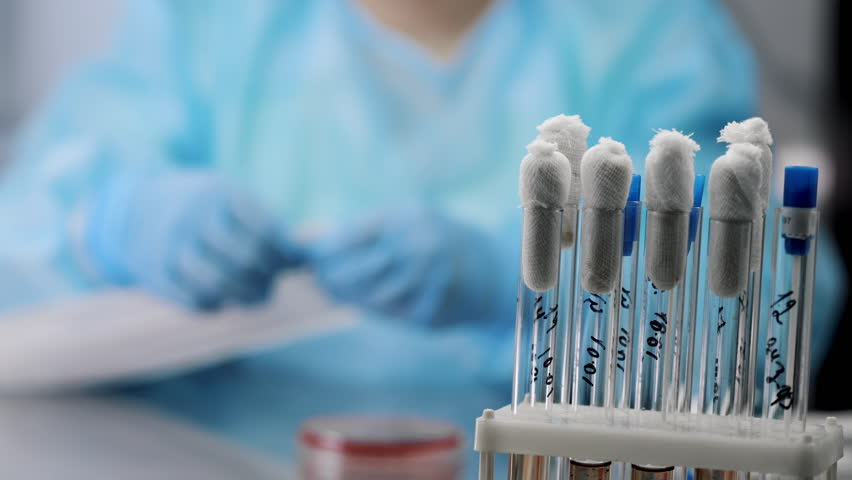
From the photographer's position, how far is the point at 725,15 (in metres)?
1.49

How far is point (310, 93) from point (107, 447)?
637 millimetres

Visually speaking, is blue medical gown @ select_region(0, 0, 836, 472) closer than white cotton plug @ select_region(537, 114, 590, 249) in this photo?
No

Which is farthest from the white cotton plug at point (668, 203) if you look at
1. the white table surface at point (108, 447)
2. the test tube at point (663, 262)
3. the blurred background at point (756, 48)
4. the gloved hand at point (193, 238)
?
the blurred background at point (756, 48)

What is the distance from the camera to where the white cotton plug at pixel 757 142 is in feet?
1.49

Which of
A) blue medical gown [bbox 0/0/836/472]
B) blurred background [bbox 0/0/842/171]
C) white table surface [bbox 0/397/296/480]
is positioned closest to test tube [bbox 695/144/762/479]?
white table surface [bbox 0/397/296/480]

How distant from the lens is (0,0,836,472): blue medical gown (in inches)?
56.8

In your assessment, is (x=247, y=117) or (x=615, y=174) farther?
(x=247, y=117)


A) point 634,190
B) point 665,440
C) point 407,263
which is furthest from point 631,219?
point 407,263

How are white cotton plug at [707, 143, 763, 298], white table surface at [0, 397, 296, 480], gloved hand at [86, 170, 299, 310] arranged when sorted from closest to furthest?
white cotton plug at [707, 143, 763, 298], white table surface at [0, 397, 296, 480], gloved hand at [86, 170, 299, 310]

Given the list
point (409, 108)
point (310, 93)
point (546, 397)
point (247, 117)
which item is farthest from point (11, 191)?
point (546, 397)

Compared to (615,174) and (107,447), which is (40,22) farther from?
(615,174)

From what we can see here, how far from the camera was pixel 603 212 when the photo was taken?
0.46m

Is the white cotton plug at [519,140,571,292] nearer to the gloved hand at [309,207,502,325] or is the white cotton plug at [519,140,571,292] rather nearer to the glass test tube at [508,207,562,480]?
the glass test tube at [508,207,562,480]

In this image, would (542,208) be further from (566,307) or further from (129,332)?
(129,332)
